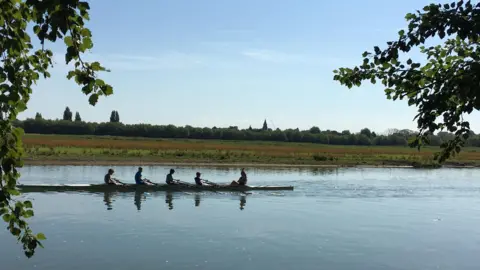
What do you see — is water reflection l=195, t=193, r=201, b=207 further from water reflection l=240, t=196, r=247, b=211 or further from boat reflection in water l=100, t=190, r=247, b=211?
water reflection l=240, t=196, r=247, b=211

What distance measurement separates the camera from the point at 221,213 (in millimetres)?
25312

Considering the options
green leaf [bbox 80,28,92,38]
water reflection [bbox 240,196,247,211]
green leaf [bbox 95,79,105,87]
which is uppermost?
green leaf [bbox 80,28,92,38]

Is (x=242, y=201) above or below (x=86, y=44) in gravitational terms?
below

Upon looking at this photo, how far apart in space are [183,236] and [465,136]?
13.9 metres

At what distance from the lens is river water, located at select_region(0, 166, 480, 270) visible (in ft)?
52.3

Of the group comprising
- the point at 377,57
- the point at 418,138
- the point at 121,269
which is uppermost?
the point at 377,57

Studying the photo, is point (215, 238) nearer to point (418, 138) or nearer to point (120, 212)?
point (120, 212)

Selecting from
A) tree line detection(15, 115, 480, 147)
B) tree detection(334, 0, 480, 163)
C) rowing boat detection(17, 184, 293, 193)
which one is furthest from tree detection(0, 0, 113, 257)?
tree line detection(15, 115, 480, 147)

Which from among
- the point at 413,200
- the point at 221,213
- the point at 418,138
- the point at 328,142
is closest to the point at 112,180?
the point at 221,213

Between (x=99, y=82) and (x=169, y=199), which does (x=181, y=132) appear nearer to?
(x=169, y=199)

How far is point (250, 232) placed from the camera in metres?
20.7

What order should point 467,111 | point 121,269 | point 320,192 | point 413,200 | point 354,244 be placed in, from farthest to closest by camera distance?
point 320,192 → point 413,200 → point 354,244 → point 121,269 → point 467,111

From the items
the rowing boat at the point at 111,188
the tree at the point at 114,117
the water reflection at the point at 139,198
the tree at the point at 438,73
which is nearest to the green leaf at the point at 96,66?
the tree at the point at 438,73

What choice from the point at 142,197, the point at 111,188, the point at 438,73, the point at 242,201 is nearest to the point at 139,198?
the point at 142,197
